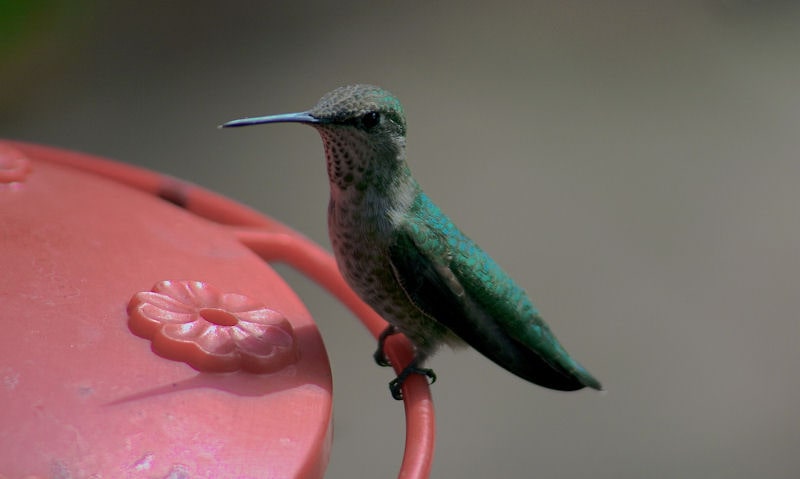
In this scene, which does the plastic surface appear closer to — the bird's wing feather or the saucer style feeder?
the saucer style feeder

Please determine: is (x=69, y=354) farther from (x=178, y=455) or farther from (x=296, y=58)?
(x=296, y=58)

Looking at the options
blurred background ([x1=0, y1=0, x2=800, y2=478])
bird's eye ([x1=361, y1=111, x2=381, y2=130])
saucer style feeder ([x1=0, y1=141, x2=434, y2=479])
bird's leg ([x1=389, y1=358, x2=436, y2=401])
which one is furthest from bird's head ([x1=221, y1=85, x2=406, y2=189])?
blurred background ([x1=0, y1=0, x2=800, y2=478])

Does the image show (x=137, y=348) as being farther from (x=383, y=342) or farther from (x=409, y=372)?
(x=383, y=342)

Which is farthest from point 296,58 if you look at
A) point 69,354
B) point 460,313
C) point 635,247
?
point 69,354

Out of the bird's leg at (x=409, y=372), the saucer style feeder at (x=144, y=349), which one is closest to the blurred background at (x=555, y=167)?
the saucer style feeder at (x=144, y=349)

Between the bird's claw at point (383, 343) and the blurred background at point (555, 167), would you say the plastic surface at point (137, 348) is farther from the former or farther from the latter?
the blurred background at point (555, 167)

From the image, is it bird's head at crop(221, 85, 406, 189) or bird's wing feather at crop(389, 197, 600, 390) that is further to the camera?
bird's wing feather at crop(389, 197, 600, 390)

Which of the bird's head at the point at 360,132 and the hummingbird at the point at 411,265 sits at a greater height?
the bird's head at the point at 360,132
